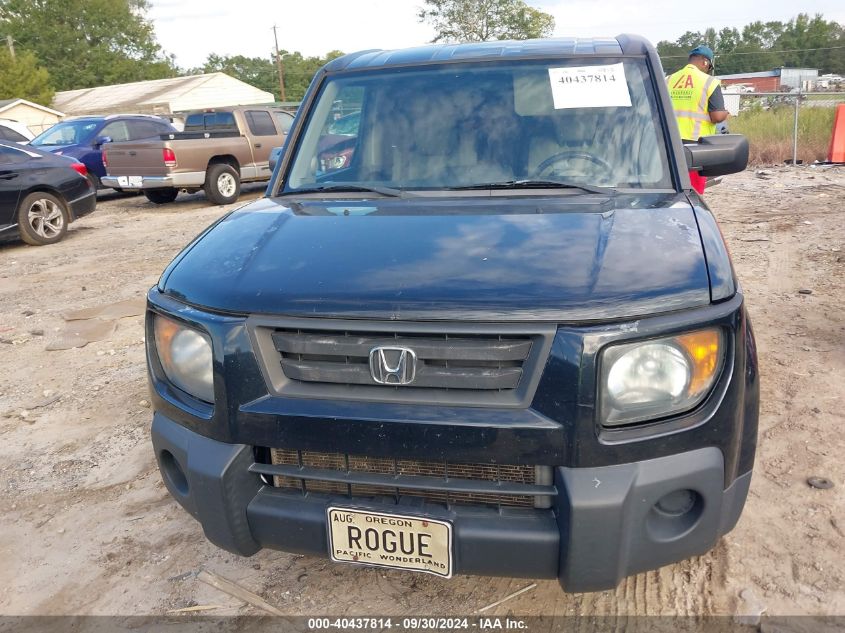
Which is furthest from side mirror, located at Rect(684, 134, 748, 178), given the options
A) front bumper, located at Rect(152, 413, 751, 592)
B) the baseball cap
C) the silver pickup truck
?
the silver pickup truck

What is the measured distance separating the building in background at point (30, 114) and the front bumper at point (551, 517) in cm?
4280

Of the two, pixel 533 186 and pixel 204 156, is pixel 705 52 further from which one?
pixel 204 156

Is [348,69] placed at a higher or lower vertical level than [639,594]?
higher

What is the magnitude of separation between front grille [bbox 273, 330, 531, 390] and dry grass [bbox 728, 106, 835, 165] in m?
14.3

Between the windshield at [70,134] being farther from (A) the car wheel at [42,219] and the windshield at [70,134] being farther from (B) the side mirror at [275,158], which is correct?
(B) the side mirror at [275,158]

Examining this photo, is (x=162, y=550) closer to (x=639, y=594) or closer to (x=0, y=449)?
(x=0, y=449)

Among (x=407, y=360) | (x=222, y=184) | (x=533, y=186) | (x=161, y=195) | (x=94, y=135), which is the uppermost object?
(x=94, y=135)

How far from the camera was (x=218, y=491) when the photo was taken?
211cm

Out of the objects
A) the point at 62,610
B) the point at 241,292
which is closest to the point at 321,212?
the point at 241,292

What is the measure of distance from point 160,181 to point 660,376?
11.9m

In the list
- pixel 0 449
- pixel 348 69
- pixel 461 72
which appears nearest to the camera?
pixel 461 72

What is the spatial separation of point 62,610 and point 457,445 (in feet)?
5.77

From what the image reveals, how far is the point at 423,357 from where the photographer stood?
194cm

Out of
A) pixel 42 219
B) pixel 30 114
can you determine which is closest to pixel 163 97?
pixel 30 114
